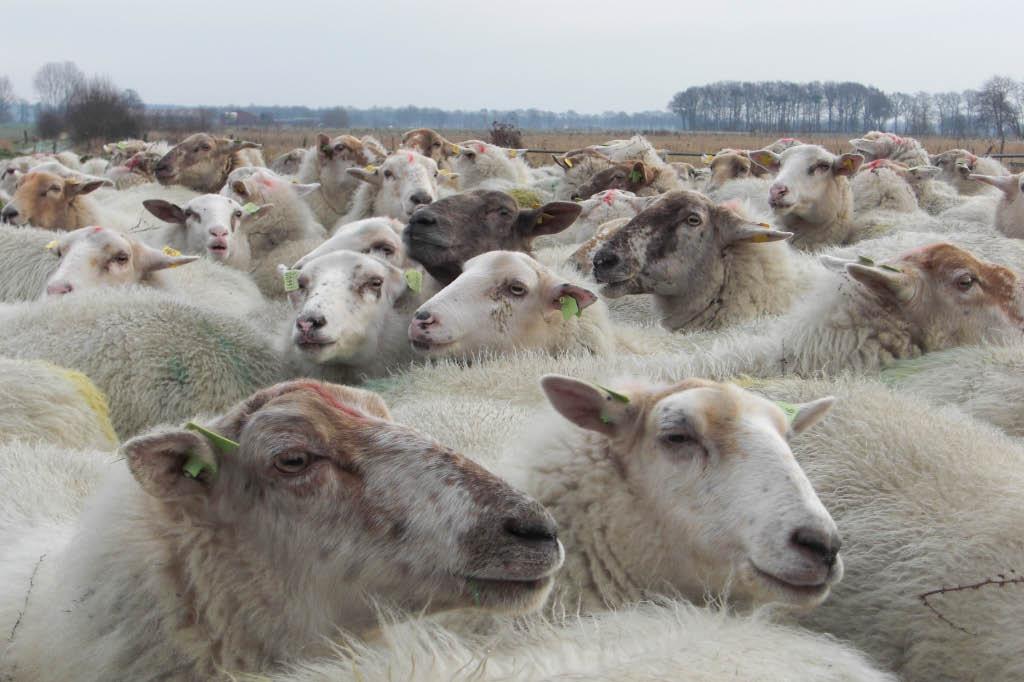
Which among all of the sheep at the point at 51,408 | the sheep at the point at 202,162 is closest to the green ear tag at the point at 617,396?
the sheep at the point at 51,408

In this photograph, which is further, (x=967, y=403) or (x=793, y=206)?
(x=793, y=206)

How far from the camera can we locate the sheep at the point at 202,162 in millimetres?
10500

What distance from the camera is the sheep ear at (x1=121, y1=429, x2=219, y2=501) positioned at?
2186 mm

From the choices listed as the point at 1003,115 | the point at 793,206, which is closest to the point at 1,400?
the point at 793,206

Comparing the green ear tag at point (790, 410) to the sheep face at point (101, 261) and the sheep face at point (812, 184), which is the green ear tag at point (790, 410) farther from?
the sheep face at point (812, 184)

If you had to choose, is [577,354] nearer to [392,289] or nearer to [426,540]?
[392,289]

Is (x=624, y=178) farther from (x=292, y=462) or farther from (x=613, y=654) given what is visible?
(x=613, y=654)

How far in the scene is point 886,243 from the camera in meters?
6.25

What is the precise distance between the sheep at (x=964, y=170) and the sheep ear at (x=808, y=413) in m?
10.0

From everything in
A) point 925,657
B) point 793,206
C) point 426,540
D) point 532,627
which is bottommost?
point 925,657

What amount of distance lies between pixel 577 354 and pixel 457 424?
52.9 inches

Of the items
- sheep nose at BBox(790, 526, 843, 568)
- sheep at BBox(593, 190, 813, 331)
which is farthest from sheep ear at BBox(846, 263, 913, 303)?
sheep nose at BBox(790, 526, 843, 568)

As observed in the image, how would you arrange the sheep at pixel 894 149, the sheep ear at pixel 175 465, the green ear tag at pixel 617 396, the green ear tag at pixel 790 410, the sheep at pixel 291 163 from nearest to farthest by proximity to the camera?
the sheep ear at pixel 175 465 → the green ear tag at pixel 617 396 → the green ear tag at pixel 790 410 → the sheep at pixel 894 149 → the sheep at pixel 291 163

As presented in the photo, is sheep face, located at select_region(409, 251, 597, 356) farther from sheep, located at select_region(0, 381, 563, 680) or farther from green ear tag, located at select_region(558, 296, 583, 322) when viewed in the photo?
sheep, located at select_region(0, 381, 563, 680)
